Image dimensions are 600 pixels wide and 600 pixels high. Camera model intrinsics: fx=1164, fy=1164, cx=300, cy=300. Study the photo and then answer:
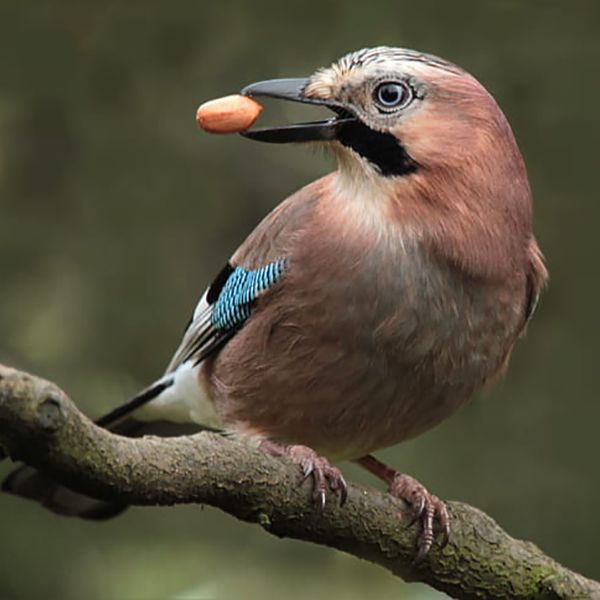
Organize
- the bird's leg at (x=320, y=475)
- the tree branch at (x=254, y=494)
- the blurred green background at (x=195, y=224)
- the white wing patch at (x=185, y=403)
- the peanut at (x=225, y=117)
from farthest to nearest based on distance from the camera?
the blurred green background at (x=195, y=224)
the white wing patch at (x=185, y=403)
the peanut at (x=225, y=117)
the bird's leg at (x=320, y=475)
the tree branch at (x=254, y=494)

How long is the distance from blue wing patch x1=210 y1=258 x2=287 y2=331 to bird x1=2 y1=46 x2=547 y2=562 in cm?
3

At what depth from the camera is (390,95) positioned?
442 centimetres

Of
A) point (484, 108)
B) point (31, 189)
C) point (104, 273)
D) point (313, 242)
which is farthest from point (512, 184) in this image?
point (31, 189)

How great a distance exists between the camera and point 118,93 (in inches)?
267

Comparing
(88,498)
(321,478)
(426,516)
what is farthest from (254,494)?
(88,498)

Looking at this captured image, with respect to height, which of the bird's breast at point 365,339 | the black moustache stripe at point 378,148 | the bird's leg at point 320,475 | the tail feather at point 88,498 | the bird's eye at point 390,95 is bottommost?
the tail feather at point 88,498

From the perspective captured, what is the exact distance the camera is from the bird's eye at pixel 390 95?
4.41m

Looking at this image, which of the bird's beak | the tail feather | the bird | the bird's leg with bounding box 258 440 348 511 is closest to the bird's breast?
the bird

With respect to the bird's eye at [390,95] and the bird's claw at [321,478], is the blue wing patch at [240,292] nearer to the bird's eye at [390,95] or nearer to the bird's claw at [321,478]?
the bird's eye at [390,95]

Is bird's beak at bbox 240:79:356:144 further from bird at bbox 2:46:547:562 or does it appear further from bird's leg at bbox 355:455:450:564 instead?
bird's leg at bbox 355:455:450:564

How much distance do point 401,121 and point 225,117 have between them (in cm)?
67

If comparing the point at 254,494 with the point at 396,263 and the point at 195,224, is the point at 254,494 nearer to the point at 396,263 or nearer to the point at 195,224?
→ the point at 396,263

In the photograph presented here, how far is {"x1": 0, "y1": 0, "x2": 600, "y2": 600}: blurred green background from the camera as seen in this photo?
6.05 metres

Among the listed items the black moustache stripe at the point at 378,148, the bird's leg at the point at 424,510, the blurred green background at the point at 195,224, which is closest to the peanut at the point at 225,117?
the black moustache stripe at the point at 378,148
